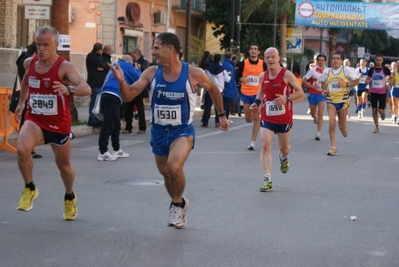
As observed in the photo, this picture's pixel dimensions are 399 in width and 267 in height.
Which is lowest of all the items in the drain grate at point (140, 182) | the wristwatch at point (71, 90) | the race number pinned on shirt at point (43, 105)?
the drain grate at point (140, 182)

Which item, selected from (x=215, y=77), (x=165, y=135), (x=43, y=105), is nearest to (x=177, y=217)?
(x=165, y=135)

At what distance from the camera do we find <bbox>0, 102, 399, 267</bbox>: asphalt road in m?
7.11

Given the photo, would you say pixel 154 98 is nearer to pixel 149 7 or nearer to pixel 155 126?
Result: pixel 155 126

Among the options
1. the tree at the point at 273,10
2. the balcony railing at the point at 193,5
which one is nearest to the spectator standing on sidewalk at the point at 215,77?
the balcony railing at the point at 193,5

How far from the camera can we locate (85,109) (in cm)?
2631

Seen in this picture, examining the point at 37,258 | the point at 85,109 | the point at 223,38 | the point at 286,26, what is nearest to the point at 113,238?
the point at 37,258

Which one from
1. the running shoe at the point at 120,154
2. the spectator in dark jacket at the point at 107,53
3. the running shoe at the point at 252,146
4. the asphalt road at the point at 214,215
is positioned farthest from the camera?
the spectator in dark jacket at the point at 107,53

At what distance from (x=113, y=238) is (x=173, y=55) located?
177 centimetres

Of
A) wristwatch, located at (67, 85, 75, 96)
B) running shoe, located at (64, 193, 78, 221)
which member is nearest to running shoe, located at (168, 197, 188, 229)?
running shoe, located at (64, 193, 78, 221)

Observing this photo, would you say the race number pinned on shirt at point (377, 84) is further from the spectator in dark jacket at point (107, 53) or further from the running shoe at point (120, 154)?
the running shoe at point (120, 154)

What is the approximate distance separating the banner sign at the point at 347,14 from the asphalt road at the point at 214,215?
30.8 m

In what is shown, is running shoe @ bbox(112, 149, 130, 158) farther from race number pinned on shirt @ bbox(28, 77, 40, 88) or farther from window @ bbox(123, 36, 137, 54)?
window @ bbox(123, 36, 137, 54)

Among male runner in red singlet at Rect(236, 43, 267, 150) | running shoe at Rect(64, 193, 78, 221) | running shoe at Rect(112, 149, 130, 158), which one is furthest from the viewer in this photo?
male runner in red singlet at Rect(236, 43, 267, 150)

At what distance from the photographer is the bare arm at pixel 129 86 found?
748cm
